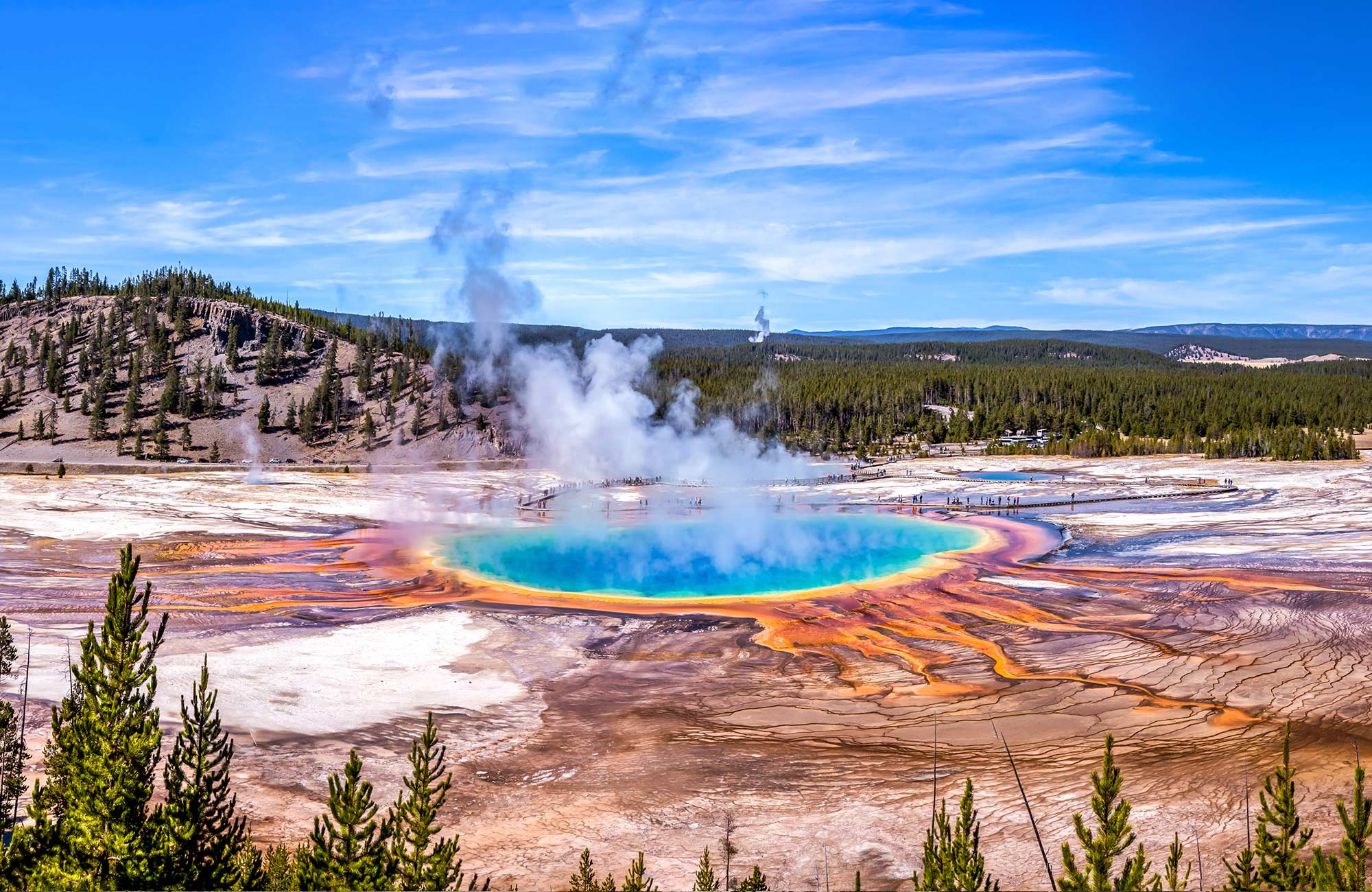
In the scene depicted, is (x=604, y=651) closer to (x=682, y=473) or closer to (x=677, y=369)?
(x=682, y=473)

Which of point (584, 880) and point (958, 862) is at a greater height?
point (958, 862)

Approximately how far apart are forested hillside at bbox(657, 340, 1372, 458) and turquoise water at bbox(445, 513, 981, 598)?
45.7 metres

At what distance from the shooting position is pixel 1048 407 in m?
107

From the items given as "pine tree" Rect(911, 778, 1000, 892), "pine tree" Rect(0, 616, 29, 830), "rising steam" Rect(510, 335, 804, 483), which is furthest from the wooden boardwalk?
"pine tree" Rect(0, 616, 29, 830)

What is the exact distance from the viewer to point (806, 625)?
2270 centimetres

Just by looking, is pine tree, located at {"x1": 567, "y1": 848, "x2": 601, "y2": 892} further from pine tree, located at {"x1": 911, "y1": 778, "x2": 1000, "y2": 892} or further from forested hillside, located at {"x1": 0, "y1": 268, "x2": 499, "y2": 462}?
forested hillside, located at {"x1": 0, "y1": 268, "x2": 499, "y2": 462}

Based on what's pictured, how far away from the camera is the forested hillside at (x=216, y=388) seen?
75688 mm

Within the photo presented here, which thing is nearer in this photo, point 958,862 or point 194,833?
point 958,862

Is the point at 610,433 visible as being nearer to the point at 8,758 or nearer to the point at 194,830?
the point at 8,758

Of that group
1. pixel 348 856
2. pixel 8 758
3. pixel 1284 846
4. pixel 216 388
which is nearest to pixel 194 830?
pixel 348 856

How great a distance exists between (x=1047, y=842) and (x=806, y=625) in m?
11.1

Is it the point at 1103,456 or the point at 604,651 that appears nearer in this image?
the point at 604,651

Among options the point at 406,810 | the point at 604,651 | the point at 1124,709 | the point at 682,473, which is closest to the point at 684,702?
the point at 604,651

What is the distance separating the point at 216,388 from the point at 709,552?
227 feet
